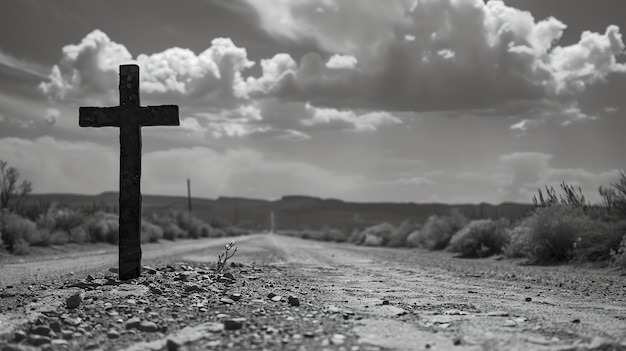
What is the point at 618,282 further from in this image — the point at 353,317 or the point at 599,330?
the point at 353,317

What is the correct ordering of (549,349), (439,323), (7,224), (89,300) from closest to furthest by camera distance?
(549,349)
(439,323)
(89,300)
(7,224)

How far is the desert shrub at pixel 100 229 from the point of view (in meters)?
29.8

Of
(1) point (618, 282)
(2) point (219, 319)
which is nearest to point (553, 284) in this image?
(1) point (618, 282)

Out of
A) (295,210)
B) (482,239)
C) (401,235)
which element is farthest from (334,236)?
(295,210)

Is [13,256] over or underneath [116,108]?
underneath

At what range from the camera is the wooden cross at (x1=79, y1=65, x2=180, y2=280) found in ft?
28.4

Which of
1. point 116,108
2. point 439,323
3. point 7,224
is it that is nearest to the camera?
point 439,323

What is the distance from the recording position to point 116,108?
8906 mm

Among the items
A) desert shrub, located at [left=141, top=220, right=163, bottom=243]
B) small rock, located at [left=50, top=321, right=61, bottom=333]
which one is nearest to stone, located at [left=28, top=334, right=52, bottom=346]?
small rock, located at [left=50, top=321, right=61, bottom=333]

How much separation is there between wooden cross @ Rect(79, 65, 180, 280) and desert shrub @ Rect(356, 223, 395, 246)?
29.4m

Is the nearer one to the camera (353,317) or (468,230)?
(353,317)

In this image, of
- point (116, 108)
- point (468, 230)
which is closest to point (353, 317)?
point (116, 108)

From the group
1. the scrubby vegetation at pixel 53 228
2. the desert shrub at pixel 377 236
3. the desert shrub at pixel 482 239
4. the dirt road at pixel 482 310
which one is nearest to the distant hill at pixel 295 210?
the desert shrub at pixel 377 236

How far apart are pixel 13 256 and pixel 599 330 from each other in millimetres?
19595
